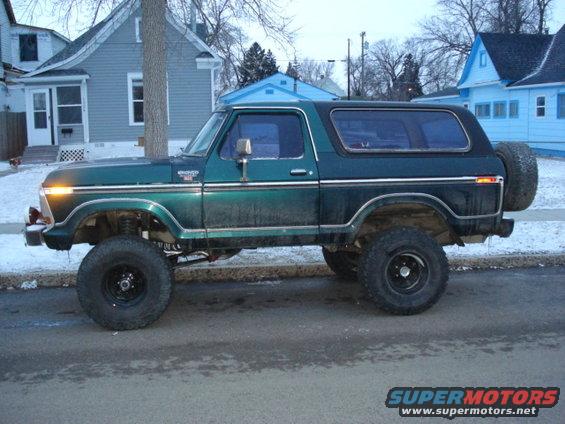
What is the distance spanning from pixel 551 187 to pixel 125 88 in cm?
1550

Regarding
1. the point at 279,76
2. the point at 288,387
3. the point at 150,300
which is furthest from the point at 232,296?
the point at 279,76

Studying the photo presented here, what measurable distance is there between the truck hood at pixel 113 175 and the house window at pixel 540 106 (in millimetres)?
24646

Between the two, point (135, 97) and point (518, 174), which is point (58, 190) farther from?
point (135, 97)

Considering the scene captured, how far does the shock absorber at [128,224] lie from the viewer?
609cm

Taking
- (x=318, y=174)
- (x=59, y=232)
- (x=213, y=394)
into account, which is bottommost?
(x=213, y=394)

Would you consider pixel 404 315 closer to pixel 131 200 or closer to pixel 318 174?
pixel 318 174

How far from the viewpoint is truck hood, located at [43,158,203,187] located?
5648mm

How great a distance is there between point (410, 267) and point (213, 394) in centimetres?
268

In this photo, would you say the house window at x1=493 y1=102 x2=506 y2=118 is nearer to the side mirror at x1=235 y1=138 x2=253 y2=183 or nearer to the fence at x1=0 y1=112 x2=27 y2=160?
the fence at x1=0 y1=112 x2=27 y2=160

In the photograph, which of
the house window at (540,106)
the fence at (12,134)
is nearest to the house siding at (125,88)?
the fence at (12,134)

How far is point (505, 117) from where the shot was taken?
97.9ft

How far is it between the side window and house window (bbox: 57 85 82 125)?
1919 cm

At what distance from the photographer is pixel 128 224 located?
20.1 feet

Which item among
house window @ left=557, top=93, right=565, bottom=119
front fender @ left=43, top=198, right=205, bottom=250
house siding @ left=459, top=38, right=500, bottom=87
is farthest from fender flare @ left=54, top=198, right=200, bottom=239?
house siding @ left=459, top=38, right=500, bottom=87
